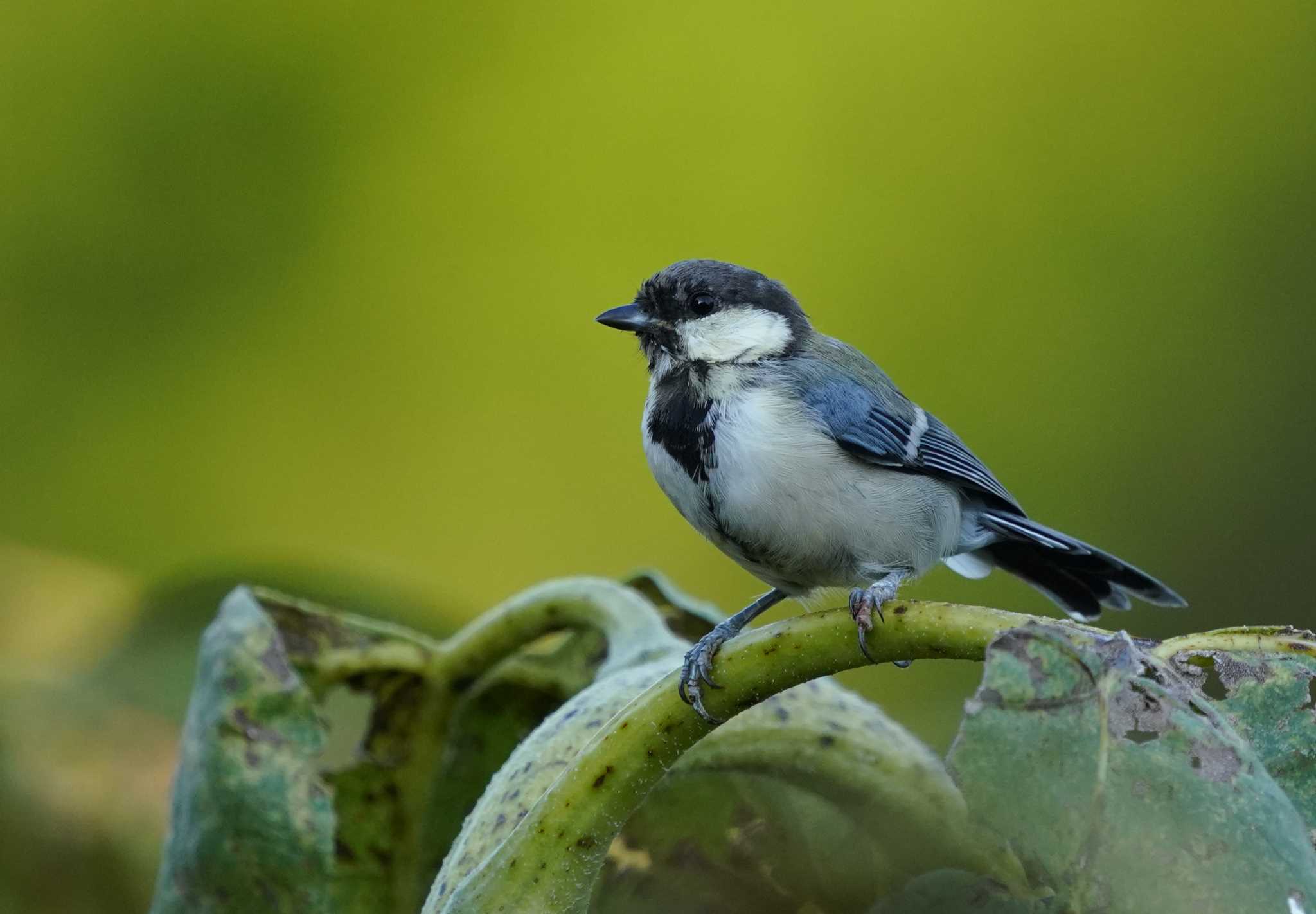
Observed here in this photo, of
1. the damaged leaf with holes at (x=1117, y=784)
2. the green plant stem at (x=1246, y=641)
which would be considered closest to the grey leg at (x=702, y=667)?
→ the damaged leaf with holes at (x=1117, y=784)

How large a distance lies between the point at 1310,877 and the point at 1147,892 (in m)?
0.09

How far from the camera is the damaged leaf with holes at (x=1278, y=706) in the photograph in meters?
0.92

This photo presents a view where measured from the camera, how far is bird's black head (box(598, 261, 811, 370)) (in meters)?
2.19

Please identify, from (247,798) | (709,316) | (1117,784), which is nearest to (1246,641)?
(1117,784)

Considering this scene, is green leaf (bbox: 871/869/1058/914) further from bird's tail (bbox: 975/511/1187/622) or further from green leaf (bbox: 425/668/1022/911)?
bird's tail (bbox: 975/511/1187/622)

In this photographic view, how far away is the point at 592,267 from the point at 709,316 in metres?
0.90

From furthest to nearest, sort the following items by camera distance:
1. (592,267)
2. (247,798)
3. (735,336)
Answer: (592,267) < (735,336) < (247,798)

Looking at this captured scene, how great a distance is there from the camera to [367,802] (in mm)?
1502

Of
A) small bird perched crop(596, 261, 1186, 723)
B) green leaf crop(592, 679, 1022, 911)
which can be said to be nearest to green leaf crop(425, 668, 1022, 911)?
green leaf crop(592, 679, 1022, 911)

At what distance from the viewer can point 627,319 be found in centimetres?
228

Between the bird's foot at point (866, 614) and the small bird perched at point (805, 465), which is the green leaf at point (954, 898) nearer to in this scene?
the bird's foot at point (866, 614)

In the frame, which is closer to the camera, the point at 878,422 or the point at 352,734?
the point at 352,734

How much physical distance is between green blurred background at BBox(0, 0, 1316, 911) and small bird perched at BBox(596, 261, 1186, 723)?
733mm

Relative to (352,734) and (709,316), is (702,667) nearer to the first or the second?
(352,734)
